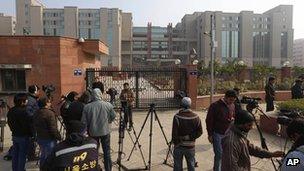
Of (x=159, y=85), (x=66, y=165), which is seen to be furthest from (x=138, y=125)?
(x=159, y=85)

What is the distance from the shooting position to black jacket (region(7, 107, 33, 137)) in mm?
6664

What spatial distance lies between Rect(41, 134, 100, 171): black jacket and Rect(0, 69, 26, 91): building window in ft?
40.3

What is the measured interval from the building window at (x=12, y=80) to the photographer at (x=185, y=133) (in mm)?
10903

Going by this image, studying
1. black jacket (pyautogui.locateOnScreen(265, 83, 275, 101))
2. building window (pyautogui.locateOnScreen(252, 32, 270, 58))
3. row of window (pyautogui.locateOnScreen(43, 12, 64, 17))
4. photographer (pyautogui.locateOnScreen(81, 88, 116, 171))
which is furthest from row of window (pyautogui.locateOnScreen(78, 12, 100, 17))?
photographer (pyautogui.locateOnScreen(81, 88, 116, 171))

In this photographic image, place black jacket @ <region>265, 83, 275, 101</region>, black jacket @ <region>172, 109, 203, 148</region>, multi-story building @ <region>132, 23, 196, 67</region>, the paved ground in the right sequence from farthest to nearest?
multi-story building @ <region>132, 23, 196, 67</region> < black jacket @ <region>265, 83, 275, 101</region> < the paved ground < black jacket @ <region>172, 109, 203, 148</region>

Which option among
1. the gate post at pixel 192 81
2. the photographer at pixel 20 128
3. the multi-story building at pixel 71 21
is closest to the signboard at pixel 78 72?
the gate post at pixel 192 81

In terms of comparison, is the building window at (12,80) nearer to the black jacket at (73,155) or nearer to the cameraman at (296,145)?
the black jacket at (73,155)

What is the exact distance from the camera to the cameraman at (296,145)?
289cm

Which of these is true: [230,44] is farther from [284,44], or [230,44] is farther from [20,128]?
[20,128]

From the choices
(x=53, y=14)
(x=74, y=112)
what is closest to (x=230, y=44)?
(x=53, y=14)

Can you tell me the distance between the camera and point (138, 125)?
13656 mm

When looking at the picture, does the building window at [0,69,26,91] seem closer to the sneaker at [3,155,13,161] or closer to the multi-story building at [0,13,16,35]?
the sneaker at [3,155,13,161]

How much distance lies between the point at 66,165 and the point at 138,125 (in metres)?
10.1

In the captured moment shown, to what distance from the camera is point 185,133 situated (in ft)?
19.4
